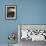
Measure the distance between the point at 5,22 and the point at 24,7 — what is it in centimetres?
91

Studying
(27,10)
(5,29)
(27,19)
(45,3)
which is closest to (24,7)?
(27,10)

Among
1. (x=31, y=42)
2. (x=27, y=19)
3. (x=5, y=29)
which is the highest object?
(x=27, y=19)

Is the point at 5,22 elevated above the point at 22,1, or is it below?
below

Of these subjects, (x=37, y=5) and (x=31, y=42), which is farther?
(x=37, y=5)

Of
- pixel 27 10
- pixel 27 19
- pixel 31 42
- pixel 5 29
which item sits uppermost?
pixel 27 10

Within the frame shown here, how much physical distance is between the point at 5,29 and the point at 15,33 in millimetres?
409

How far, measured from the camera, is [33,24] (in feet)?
15.6

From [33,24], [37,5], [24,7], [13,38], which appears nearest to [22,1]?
[24,7]

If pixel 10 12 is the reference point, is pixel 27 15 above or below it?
below

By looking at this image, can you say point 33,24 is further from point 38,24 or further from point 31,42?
point 31,42

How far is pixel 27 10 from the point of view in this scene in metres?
4.77

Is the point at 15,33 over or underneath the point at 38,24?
underneath

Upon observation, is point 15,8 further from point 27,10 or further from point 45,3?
point 45,3

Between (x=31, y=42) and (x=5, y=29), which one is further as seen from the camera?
(x=5, y=29)
